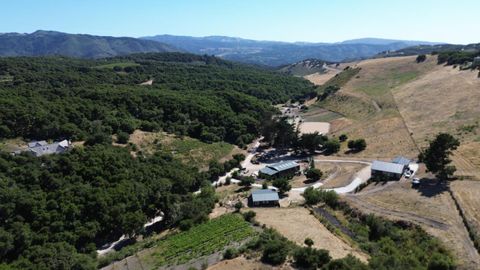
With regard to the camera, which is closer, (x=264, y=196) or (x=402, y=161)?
(x=264, y=196)

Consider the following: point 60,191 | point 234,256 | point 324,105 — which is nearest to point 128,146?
point 60,191

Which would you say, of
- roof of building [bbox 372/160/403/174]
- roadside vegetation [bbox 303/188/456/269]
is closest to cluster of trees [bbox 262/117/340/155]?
roof of building [bbox 372/160/403/174]

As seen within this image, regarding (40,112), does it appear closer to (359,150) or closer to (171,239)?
(171,239)

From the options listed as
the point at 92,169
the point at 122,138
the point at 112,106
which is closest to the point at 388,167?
the point at 92,169

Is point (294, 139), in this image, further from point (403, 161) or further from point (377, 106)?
point (377, 106)

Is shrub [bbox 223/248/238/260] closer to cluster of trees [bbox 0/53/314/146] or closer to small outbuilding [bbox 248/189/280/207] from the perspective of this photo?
small outbuilding [bbox 248/189/280/207]

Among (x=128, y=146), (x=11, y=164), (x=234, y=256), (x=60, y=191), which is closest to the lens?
(x=234, y=256)
